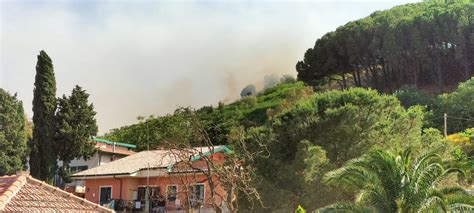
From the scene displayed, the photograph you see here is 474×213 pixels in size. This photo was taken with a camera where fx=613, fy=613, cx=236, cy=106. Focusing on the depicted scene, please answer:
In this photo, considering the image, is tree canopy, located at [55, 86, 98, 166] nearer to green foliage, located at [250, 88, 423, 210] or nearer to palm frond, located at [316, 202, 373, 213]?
green foliage, located at [250, 88, 423, 210]

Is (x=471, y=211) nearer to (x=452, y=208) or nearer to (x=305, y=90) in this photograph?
(x=452, y=208)

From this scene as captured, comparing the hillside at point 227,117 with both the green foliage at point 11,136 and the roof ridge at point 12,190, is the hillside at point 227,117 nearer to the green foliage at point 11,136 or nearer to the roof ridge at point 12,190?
the green foliage at point 11,136

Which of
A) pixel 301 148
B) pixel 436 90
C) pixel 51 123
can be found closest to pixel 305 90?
pixel 436 90

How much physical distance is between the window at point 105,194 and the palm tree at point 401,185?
797 inches

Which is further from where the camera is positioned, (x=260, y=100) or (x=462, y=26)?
(x=260, y=100)

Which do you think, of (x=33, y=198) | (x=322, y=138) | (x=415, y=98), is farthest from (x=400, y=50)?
(x=33, y=198)

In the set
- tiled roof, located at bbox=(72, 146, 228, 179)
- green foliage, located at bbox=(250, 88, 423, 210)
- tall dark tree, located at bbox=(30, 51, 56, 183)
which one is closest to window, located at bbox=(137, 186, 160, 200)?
tiled roof, located at bbox=(72, 146, 228, 179)

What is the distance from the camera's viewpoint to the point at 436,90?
181ft

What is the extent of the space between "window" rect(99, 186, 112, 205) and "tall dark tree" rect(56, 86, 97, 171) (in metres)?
5.44

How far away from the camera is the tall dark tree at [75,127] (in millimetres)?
39125

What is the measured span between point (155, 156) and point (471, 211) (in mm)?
22801

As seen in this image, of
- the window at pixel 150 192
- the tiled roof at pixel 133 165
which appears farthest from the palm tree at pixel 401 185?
the tiled roof at pixel 133 165

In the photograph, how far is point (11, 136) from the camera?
41.6 m

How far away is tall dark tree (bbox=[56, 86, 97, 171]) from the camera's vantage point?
39125 millimetres
